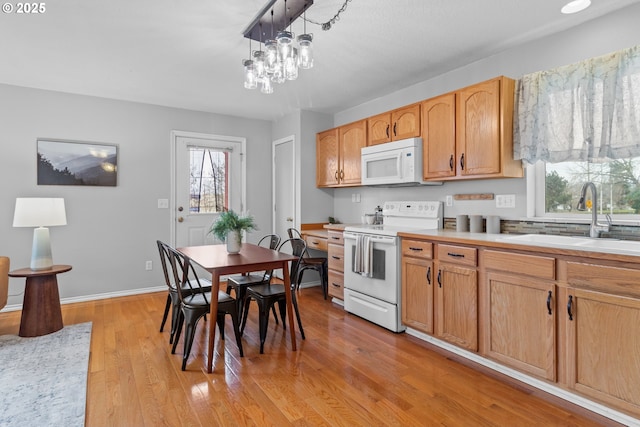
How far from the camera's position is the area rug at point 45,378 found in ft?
6.11

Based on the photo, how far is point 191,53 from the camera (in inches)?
117

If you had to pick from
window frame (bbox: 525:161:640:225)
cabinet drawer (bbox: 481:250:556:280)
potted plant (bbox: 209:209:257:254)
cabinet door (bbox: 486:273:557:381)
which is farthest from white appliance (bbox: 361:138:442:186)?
potted plant (bbox: 209:209:257:254)

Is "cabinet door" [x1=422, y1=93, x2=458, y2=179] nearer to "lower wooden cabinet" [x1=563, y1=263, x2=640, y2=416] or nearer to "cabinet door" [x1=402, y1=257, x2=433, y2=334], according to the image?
"cabinet door" [x1=402, y1=257, x2=433, y2=334]

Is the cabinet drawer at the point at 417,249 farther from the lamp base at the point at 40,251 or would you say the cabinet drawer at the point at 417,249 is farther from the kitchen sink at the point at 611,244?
the lamp base at the point at 40,251

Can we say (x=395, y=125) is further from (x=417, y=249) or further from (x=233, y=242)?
(x=233, y=242)

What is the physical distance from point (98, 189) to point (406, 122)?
3.64 m

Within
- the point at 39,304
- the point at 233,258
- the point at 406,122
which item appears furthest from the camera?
the point at 406,122

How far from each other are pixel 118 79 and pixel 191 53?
3.72ft

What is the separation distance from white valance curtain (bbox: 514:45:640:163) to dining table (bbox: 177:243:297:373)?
2050mm

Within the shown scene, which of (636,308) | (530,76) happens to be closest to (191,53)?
(530,76)

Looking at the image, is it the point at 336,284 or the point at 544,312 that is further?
the point at 336,284

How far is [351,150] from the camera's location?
421 cm

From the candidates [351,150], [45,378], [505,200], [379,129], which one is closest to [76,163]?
[45,378]

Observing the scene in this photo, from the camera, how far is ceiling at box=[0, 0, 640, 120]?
230cm
